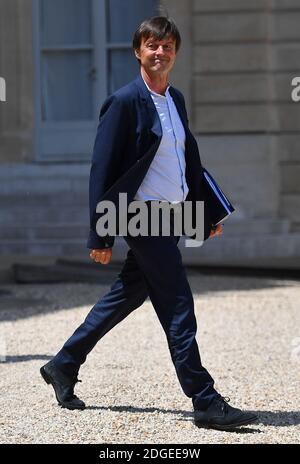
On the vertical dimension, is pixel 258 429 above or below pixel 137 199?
below

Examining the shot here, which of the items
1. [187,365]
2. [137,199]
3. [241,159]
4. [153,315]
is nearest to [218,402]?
[187,365]

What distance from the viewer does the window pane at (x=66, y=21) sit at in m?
12.6

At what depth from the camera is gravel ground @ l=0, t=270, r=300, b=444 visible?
469 cm

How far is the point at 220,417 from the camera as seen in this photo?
4.64 meters

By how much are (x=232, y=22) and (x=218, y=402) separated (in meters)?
7.71

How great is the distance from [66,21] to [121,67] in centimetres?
86

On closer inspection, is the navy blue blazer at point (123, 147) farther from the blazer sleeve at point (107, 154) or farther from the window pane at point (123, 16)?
the window pane at point (123, 16)

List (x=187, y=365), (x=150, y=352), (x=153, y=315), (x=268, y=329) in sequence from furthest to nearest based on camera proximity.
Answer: (x=153, y=315)
(x=268, y=329)
(x=150, y=352)
(x=187, y=365)

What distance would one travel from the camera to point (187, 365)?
15.3ft

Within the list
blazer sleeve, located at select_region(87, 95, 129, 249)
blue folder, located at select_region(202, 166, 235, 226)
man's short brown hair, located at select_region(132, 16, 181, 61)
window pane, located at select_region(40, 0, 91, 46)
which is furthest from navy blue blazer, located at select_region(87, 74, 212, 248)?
window pane, located at select_region(40, 0, 91, 46)

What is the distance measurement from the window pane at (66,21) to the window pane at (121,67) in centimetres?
38

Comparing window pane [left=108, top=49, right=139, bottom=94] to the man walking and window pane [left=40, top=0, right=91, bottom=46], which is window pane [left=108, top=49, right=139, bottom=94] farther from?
the man walking

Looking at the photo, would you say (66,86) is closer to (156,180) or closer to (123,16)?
(123,16)

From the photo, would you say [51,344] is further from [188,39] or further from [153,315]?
[188,39]
